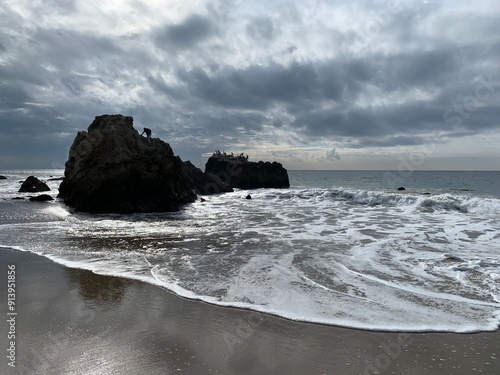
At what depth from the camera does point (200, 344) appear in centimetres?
473

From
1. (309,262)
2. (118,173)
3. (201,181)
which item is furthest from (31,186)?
(309,262)

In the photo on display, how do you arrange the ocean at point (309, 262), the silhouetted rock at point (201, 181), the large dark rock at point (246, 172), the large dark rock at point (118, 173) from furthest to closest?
the large dark rock at point (246, 172) → the silhouetted rock at point (201, 181) → the large dark rock at point (118, 173) → the ocean at point (309, 262)

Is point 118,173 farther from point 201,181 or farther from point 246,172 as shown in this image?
point 246,172

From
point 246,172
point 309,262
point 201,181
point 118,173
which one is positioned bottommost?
point 309,262

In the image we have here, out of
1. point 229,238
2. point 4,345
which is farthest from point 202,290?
point 229,238

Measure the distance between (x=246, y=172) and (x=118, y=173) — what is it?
40587 millimetres

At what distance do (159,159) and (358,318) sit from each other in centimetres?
2241

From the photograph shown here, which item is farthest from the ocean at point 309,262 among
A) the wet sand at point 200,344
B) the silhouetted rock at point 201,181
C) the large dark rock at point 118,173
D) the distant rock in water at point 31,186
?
the silhouetted rock at point 201,181

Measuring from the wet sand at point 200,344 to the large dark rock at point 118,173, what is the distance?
16.9 metres

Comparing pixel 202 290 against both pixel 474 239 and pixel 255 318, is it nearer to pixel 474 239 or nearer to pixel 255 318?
pixel 255 318

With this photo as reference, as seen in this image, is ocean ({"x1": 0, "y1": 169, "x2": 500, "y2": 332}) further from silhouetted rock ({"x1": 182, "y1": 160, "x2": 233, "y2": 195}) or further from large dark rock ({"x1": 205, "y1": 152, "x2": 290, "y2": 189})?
large dark rock ({"x1": 205, "y1": 152, "x2": 290, "y2": 189})

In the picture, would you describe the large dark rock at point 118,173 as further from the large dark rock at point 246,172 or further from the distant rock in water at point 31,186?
the large dark rock at point 246,172

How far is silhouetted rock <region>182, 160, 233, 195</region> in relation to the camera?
42872 millimetres

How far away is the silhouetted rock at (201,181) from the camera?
141 ft
